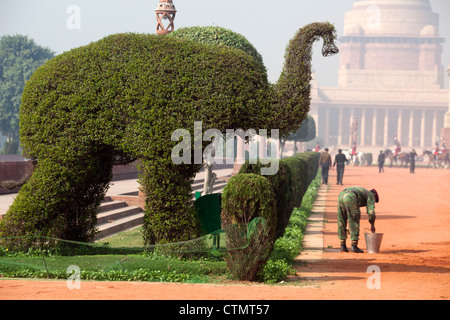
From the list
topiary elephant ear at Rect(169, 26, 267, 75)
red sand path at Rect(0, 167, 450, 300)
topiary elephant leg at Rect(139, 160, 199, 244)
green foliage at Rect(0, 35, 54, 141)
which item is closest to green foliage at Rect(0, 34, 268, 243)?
topiary elephant leg at Rect(139, 160, 199, 244)

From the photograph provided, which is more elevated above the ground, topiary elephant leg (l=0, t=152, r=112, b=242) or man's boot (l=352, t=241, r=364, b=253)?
topiary elephant leg (l=0, t=152, r=112, b=242)

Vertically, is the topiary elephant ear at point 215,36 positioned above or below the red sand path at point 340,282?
above

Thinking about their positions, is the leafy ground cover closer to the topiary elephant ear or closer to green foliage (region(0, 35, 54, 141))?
the topiary elephant ear

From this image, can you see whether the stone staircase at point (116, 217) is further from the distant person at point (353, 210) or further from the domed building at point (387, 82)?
the domed building at point (387, 82)

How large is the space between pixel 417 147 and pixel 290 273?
349 ft

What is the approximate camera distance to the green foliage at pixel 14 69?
5847 cm

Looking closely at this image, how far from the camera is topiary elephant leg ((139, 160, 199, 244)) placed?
10.8 metres

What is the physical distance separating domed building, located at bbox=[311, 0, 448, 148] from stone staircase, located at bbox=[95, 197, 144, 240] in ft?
330

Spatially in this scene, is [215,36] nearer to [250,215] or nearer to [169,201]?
[169,201]

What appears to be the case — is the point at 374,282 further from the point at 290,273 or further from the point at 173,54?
the point at 173,54

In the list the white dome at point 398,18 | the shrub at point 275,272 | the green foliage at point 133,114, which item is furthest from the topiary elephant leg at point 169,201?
the white dome at point 398,18

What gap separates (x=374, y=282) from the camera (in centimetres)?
1002

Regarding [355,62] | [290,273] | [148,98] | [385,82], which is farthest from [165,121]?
[355,62]

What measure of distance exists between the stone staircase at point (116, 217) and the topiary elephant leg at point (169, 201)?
401 cm
